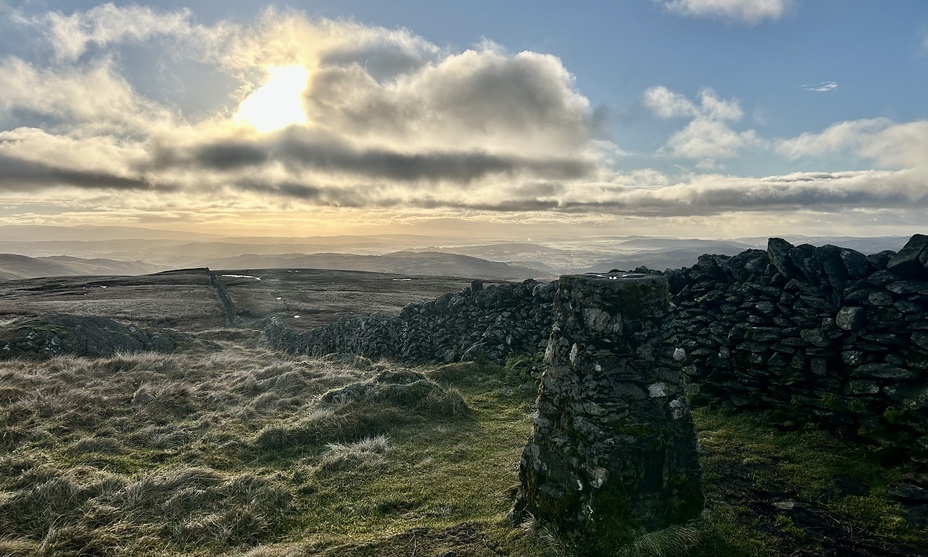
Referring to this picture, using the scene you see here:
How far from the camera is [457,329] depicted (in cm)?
1955

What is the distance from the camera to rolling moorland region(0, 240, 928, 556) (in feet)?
20.9

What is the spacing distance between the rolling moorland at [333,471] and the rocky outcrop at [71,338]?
1708 millimetres

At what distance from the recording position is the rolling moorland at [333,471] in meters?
6.36

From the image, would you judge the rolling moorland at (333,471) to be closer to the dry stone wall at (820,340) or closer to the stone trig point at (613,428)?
the stone trig point at (613,428)

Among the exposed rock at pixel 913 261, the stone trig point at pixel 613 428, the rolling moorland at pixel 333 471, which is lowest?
the rolling moorland at pixel 333 471

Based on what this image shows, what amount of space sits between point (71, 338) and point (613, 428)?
2355 cm

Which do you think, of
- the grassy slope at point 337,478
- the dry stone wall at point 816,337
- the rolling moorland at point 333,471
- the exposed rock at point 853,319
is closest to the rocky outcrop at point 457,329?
the rolling moorland at point 333,471

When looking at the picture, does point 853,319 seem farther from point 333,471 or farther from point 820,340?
point 333,471

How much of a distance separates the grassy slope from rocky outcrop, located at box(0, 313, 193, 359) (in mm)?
6426

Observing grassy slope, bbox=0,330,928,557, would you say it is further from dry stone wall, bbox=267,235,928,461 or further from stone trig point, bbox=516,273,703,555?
dry stone wall, bbox=267,235,928,461

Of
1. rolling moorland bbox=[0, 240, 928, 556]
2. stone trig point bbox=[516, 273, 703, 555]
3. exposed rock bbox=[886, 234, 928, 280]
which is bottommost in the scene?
rolling moorland bbox=[0, 240, 928, 556]

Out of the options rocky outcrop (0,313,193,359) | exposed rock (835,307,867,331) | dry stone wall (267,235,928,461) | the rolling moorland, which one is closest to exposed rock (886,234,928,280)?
dry stone wall (267,235,928,461)

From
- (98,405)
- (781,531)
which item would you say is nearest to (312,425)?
(98,405)

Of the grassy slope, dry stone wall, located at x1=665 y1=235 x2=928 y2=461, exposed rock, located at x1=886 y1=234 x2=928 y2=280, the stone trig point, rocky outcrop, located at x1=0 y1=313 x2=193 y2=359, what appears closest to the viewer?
the stone trig point
